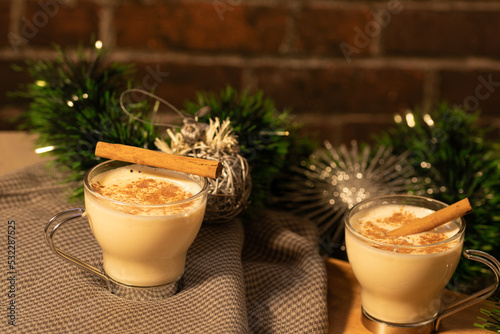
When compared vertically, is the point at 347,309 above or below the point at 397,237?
below

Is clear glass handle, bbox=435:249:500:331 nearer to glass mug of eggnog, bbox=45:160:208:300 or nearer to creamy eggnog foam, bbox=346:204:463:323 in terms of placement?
creamy eggnog foam, bbox=346:204:463:323

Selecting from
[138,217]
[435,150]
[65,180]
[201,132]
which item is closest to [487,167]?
[435,150]

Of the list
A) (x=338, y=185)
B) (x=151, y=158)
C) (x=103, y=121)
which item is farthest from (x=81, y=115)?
(x=338, y=185)

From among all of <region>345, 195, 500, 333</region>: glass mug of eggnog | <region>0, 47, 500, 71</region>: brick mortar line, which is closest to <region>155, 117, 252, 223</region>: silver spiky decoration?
<region>345, 195, 500, 333</region>: glass mug of eggnog

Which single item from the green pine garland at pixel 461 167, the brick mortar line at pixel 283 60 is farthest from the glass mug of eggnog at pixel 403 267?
the brick mortar line at pixel 283 60

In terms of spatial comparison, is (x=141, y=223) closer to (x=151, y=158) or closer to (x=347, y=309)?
(x=151, y=158)

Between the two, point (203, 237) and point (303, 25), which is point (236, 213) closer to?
point (203, 237)
